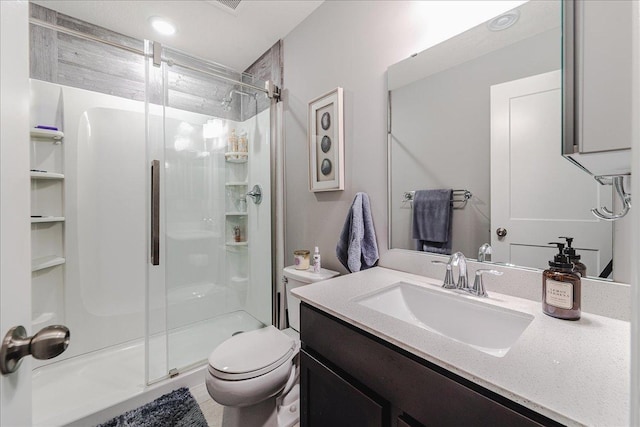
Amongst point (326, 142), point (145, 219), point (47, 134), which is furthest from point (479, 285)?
point (47, 134)

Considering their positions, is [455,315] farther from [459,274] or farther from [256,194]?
[256,194]

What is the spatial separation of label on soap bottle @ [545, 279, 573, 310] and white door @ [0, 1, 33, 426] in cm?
119

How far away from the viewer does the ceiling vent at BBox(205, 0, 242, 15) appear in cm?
169

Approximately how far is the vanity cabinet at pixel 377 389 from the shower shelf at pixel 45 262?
5.84ft

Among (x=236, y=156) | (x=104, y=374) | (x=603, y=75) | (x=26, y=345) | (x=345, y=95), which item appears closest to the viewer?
(x=26, y=345)

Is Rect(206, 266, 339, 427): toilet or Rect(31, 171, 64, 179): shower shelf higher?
Rect(31, 171, 64, 179): shower shelf

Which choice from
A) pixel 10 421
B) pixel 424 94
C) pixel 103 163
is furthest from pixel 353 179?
pixel 103 163

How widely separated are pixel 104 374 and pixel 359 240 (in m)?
1.86

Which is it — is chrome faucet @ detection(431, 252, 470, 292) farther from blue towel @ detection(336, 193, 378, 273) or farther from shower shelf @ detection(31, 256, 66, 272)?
shower shelf @ detection(31, 256, 66, 272)

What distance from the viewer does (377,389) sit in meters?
0.71

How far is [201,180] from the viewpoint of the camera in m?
2.01

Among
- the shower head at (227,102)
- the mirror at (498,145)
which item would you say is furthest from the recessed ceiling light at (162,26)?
the mirror at (498,145)

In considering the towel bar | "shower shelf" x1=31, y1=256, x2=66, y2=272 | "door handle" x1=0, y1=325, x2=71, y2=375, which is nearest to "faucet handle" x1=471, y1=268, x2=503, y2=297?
the towel bar

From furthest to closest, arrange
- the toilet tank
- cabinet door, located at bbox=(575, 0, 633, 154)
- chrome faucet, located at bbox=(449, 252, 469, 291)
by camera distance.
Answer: the toilet tank
chrome faucet, located at bbox=(449, 252, 469, 291)
cabinet door, located at bbox=(575, 0, 633, 154)
